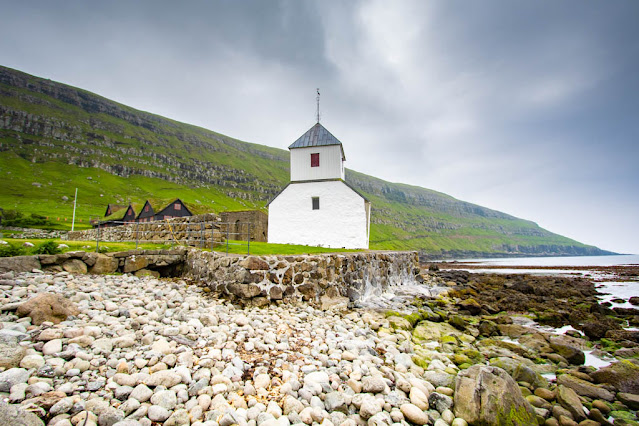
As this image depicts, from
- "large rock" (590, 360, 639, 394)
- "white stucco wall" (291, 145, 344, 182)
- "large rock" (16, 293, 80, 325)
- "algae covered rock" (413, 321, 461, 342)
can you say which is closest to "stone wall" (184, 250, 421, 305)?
"algae covered rock" (413, 321, 461, 342)

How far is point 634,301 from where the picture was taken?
19.8 meters

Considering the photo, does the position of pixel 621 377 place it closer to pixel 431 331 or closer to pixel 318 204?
pixel 431 331

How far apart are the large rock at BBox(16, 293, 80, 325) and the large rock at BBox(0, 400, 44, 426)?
287cm

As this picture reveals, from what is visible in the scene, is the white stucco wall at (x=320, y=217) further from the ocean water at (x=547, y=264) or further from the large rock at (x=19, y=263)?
the ocean water at (x=547, y=264)

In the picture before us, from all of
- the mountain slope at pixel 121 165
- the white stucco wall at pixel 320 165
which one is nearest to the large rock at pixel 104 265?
the white stucco wall at pixel 320 165

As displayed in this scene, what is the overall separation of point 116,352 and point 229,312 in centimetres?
373

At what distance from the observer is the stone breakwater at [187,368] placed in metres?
3.64

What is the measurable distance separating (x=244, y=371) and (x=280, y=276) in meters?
4.86

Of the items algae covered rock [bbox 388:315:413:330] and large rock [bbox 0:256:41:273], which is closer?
large rock [bbox 0:256:41:273]

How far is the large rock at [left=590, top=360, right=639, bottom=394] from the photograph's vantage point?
6.24 meters

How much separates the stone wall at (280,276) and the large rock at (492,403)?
601cm

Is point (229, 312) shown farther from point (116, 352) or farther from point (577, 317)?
point (577, 317)

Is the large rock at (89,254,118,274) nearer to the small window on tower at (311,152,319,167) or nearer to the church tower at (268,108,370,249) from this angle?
the church tower at (268,108,370,249)

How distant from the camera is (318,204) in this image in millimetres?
21516
